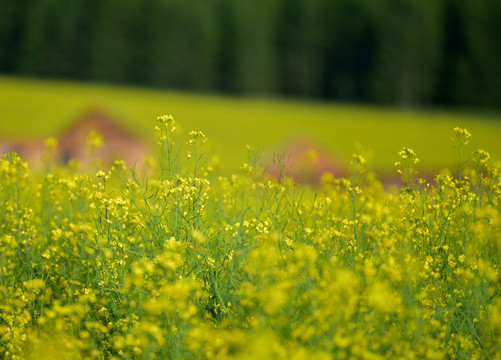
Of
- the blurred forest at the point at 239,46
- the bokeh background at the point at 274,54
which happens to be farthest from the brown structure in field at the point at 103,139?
the blurred forest at the point at 239,46

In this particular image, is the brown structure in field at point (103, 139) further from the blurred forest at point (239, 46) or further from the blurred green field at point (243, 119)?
the blurred forest at point (239, 46)

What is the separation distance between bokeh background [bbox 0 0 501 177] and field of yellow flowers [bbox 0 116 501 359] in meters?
24.4

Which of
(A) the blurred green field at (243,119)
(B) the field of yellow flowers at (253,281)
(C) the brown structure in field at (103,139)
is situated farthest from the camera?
(A) the blurred green field at (243,119)

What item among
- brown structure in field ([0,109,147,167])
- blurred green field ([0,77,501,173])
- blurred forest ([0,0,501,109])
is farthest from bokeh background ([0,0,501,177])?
brown structure in field ([0,109,147,167])

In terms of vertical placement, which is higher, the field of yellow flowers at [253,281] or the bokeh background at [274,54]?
the bokeh background at [274,54]

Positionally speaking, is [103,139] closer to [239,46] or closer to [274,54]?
[239,46]

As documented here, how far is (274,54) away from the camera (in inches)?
1288

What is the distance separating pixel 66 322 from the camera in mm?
2953

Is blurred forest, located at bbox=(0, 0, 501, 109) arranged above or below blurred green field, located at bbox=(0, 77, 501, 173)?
above

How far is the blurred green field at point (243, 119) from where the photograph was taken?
24.0 metres

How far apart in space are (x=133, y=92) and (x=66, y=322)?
26424 millimetres

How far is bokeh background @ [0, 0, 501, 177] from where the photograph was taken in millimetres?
30109

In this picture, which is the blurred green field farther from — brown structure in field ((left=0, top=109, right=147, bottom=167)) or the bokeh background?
brown structure in field ((left=0, top=109, right=147, bottom=167))

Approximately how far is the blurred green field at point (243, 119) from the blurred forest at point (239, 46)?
2198mm
